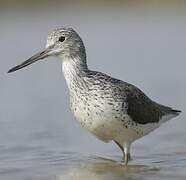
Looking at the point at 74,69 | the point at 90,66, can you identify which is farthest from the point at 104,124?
the point at 90,66

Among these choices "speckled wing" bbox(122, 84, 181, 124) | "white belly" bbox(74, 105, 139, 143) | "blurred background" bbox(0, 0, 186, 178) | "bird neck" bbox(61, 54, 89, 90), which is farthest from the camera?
"blurred background" bbox(0, 0, 186, 178)

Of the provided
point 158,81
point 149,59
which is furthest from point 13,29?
point 158,81

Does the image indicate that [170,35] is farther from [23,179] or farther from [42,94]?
[23,179]

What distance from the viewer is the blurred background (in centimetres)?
1248

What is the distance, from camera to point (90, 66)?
19.2 metres

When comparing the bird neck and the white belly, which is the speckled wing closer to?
the white belly

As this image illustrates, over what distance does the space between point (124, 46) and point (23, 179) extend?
1139 cm

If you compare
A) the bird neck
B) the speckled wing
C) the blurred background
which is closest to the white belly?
the speckled wing

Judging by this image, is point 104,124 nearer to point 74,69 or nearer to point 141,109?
point 74,69

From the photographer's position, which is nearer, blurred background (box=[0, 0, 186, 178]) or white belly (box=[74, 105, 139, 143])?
white belly (box=[74, 105, 139, 143])

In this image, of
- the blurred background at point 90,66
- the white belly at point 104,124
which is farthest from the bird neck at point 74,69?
Result: the blurred background at point 90,66

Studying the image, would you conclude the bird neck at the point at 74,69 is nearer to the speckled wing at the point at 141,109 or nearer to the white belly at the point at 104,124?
the white belly at the point at 104,124

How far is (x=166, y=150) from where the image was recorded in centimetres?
1241

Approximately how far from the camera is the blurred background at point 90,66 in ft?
40.9
